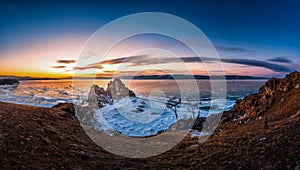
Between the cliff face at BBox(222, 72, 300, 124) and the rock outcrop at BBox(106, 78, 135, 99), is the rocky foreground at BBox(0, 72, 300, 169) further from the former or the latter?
the rock outcrop at BBox(106, 78, 135, 99)

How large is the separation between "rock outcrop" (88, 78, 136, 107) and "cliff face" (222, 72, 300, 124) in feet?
335

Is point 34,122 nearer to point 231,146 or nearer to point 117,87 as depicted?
point 231,146

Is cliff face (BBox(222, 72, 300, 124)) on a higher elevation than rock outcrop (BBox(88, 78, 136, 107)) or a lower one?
higher

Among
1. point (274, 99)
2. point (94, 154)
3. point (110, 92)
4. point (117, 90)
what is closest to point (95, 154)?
point (94, 154)

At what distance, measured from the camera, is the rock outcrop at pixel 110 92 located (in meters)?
140

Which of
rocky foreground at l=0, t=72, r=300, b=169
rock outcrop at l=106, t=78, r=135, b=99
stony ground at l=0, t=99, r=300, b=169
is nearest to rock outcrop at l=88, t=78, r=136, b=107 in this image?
rock outcrop at l=106, t=78, r=135, b=99

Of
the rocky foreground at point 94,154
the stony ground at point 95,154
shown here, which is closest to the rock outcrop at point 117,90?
the rocky foreground at point 94,154

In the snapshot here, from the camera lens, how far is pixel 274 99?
36.5 meters

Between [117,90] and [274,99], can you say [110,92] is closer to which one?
[117,90]

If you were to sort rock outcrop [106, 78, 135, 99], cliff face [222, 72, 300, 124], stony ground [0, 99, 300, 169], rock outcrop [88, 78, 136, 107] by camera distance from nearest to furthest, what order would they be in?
stony ground [0, 99, 300, 169] < cliff face [222, 72, 300, 124] < rock outcrop [88, 78, 136, 107] < rock outcrop [106, 78, 135, 99]

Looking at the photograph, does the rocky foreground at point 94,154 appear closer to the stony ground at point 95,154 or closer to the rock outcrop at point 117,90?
the stony ground at point 95,154

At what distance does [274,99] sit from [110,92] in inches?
5577

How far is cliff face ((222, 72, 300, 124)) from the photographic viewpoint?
30.9 metres

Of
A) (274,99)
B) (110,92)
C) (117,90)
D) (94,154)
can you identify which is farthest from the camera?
(117,90)
